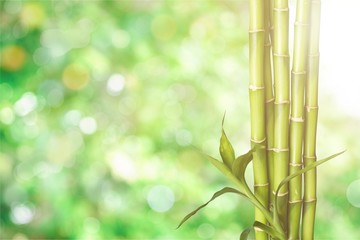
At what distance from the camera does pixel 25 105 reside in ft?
6.43

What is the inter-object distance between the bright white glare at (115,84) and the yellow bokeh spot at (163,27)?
17 centimetres

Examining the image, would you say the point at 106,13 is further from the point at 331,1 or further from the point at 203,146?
the point at 331,1

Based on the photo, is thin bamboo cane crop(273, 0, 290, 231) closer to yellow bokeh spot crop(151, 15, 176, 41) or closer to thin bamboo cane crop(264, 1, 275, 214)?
thin bamboo cane crop(264, 1, 275, 214)

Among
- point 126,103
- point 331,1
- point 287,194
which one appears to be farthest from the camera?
point 126,103

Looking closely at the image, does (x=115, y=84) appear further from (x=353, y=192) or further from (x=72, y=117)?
(x=353, y=192)

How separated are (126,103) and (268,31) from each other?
1.29 meters

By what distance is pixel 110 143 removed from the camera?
6.43ft

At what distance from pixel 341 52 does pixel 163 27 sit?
1.74 feet

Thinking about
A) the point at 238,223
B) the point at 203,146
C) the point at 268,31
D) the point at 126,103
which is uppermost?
the point at 268,31

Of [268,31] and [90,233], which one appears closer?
[268,31]

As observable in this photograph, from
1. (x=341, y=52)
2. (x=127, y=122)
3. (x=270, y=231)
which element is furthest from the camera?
(x=127, y=122)

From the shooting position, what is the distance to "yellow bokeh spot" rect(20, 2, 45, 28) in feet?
6.38

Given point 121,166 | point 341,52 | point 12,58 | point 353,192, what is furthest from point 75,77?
point 353,192

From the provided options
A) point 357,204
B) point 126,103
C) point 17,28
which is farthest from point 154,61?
point 357,204
